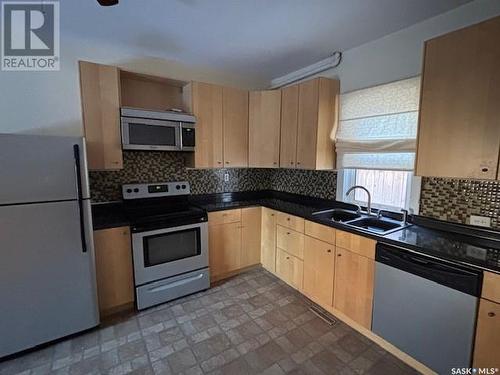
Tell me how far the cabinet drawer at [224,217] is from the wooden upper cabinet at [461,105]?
1845 mm

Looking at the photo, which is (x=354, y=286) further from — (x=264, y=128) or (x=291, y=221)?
(x=264, y=128)

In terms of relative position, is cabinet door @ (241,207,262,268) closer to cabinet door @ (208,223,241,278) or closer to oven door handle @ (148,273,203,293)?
cabinet door @ (208,223,241,278)

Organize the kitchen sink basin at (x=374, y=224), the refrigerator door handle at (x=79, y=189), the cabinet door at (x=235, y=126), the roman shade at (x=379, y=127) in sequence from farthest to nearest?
1. the cabinet door at (x=235, y=126)
2. the kitchen sink basin at (x=374, y=224)
3. the roman shade at (x=379, y=127)
4. the refrigerator door handle at (x=79, y=189)

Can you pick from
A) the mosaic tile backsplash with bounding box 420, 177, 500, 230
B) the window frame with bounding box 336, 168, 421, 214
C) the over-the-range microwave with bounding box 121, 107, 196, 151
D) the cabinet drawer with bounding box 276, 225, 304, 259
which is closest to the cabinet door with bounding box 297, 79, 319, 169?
the window frame with bounding box 336, 168, 421, 214

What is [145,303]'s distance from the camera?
7.61 feet

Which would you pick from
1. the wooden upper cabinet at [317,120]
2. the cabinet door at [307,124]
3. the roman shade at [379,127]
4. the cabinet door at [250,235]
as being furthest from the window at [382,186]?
the cabinet door at [250,235]

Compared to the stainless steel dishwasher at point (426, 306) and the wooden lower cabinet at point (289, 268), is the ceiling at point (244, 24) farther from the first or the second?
the wooden lower cabinet at point (289, 268)

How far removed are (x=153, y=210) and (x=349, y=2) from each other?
2498 mm

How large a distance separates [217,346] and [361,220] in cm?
166

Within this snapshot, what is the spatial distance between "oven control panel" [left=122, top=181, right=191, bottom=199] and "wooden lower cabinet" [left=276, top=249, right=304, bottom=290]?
137 cm

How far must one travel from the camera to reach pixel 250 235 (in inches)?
120

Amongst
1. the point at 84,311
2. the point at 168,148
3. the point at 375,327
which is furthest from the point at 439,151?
the point at 84,311

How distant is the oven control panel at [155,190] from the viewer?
2.59m

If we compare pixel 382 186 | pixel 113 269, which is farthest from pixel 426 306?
pixel 113 269
